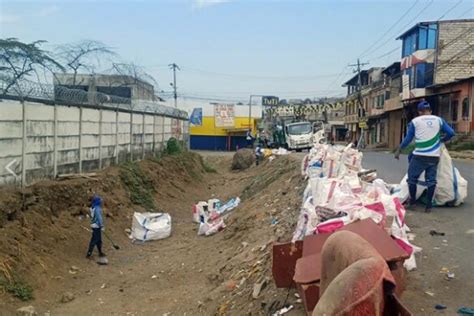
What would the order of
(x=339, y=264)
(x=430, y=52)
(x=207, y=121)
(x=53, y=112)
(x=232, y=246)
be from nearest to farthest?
1. (x=339, y=264)
2. (x=232, y=246)
3. (x=53, y=112)
4. (x=430, y=52)
5. (x=207, y=121)

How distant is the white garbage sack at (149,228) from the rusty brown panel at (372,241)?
860cm

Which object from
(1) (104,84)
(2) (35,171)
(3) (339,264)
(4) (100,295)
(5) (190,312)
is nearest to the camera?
(3) (339,264)

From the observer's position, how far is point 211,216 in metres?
13.7

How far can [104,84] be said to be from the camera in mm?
26250

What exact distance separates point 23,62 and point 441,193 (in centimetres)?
1076

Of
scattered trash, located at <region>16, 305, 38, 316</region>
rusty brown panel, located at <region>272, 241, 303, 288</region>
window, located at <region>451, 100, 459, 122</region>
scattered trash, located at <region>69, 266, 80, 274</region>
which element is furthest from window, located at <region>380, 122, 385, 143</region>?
rusty brown panel, located at <region>272, 241, 303, 288</region>

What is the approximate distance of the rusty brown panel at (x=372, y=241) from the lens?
376 centimetres

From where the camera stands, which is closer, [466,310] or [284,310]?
[466,310]

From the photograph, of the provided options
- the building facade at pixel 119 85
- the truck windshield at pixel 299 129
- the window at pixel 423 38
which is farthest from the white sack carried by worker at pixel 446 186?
the window at pixel 423 38

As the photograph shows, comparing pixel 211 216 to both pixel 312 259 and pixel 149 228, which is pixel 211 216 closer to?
pixel 149 228

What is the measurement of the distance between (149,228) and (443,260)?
8745 millimetres

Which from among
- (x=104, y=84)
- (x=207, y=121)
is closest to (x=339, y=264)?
(x=104, y=84)

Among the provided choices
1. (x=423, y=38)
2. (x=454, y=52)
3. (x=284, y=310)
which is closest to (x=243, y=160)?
(x=423, y=38)

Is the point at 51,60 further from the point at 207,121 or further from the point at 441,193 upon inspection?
the point at 207,121
